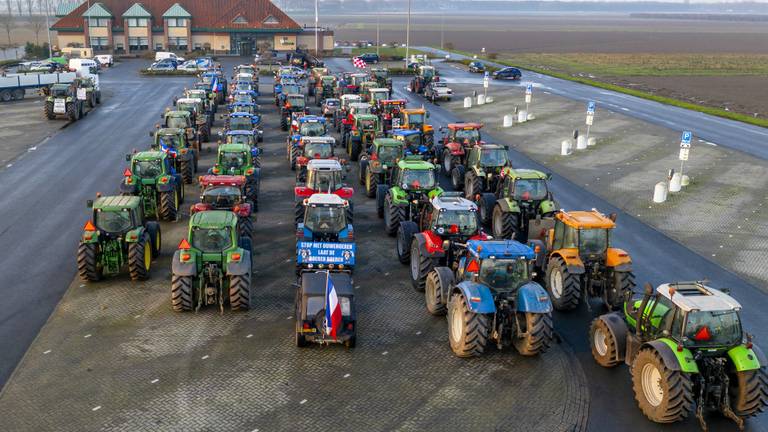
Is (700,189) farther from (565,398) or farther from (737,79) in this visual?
(737,79)

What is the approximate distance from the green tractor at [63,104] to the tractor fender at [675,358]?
1659 inches

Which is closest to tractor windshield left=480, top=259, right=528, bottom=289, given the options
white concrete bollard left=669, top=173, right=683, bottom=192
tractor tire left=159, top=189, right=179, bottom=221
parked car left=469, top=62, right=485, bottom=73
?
tractor tire left=159, top=189, right=179, bottom=221

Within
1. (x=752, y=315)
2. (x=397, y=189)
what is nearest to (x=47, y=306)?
(x=397, y=189)

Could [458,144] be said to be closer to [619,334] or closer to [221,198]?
[221,198]

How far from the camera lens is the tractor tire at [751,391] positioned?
505 inches

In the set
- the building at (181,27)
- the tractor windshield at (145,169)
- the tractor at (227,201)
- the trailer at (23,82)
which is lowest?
the tractor at (227,201)

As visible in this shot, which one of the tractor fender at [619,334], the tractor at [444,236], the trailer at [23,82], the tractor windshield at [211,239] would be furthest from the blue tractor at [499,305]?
the trailer at [23,82]

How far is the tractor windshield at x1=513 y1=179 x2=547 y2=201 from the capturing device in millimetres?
23859

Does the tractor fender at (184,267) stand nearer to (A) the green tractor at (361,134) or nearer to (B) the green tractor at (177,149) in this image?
(B) the green tractor at (177,149)

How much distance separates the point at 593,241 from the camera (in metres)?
18.7

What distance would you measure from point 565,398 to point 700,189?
2073cm

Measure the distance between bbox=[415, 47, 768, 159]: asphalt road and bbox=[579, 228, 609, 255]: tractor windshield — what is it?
2455cm

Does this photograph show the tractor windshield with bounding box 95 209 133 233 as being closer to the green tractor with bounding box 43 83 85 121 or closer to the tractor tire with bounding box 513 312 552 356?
the tractor tire with bounding box 513 312 552 356

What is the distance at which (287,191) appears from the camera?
30.4 meters
